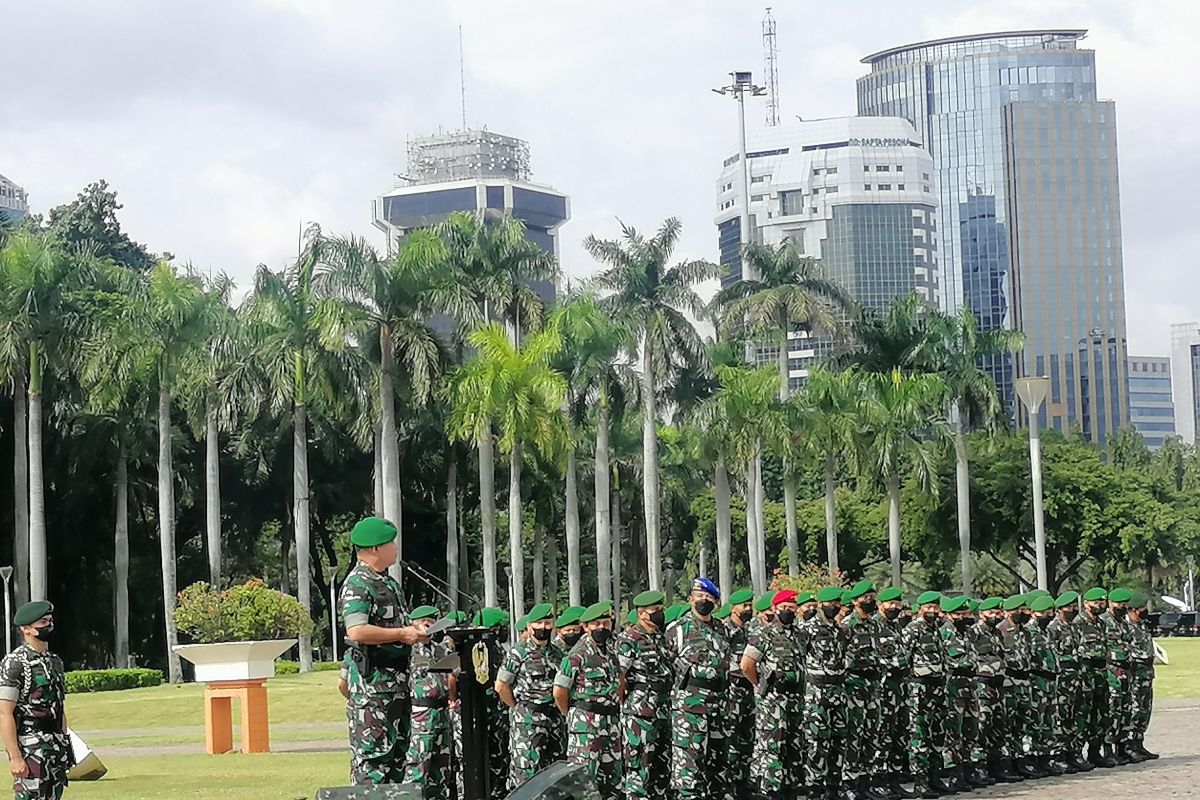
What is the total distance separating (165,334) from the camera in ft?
151

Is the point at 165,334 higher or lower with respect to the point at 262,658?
higher

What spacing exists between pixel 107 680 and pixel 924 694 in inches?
1192

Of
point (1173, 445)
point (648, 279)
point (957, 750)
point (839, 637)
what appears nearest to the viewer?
point (839, 637)

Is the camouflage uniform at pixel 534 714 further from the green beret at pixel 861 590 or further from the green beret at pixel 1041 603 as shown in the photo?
the green beret at pixel 1041 603

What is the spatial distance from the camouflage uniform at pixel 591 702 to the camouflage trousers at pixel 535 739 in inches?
10.0

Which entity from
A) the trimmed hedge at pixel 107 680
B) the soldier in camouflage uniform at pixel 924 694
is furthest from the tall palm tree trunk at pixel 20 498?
the soldier in camouflage uniform at pixel 924 694

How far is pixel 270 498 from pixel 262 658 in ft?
130

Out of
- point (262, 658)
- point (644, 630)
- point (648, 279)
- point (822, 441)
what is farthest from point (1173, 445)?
point (644, 630)

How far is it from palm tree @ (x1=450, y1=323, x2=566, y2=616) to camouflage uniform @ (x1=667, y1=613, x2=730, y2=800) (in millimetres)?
32107

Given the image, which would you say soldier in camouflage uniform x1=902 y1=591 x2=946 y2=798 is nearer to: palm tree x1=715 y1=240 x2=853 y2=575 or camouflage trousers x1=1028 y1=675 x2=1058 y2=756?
camouflage trousers x1=1028 y1=675 x2=1058 y2=756

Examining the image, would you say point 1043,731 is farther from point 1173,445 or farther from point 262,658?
point 1173,445

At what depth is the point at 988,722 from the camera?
51.5 ft

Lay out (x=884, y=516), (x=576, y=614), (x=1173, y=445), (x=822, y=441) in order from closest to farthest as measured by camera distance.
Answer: (x=576, y=614) < (x=822, y=441) < (x=884, y=516) < (x=1173, y=445)

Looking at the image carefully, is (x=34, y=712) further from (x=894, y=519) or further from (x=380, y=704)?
(x=894, y=519)
